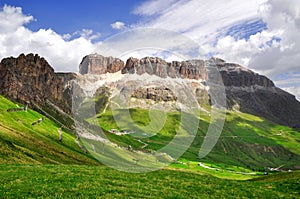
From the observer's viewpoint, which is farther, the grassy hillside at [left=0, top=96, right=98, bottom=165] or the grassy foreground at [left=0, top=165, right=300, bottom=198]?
the grassy hillside at [left=0, top=96, right=98, bottom=165]

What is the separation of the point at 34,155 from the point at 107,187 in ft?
155

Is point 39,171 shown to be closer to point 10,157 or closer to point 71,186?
point 71,186

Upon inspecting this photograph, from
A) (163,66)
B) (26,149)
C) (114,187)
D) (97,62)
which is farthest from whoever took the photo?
(26,149)

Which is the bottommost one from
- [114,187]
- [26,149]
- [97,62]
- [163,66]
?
[26,149]

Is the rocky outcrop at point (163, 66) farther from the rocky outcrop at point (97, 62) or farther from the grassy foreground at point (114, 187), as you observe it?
the grassy foreground at point (114, 187)

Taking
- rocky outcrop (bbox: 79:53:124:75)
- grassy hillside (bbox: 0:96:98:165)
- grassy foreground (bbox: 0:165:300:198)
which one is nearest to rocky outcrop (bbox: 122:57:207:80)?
rocky outcrop (bbox: 79:53:124:75)

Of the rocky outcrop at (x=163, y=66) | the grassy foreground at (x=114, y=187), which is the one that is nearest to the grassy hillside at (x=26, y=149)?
the grassy foreground at (x=114, y=187)

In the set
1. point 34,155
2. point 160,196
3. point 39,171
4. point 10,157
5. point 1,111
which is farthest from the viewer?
point 1,111

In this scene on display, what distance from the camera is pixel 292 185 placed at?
135ft

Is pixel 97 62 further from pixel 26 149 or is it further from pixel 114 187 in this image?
pixel 26 149

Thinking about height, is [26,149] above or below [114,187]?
below

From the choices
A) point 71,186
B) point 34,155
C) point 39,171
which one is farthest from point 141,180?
point 34,155

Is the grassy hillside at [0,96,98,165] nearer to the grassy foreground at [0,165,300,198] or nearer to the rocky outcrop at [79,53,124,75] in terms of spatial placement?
the grassy foreground at [0,165,300,198]

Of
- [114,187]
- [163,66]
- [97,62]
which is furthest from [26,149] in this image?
[97,62]
